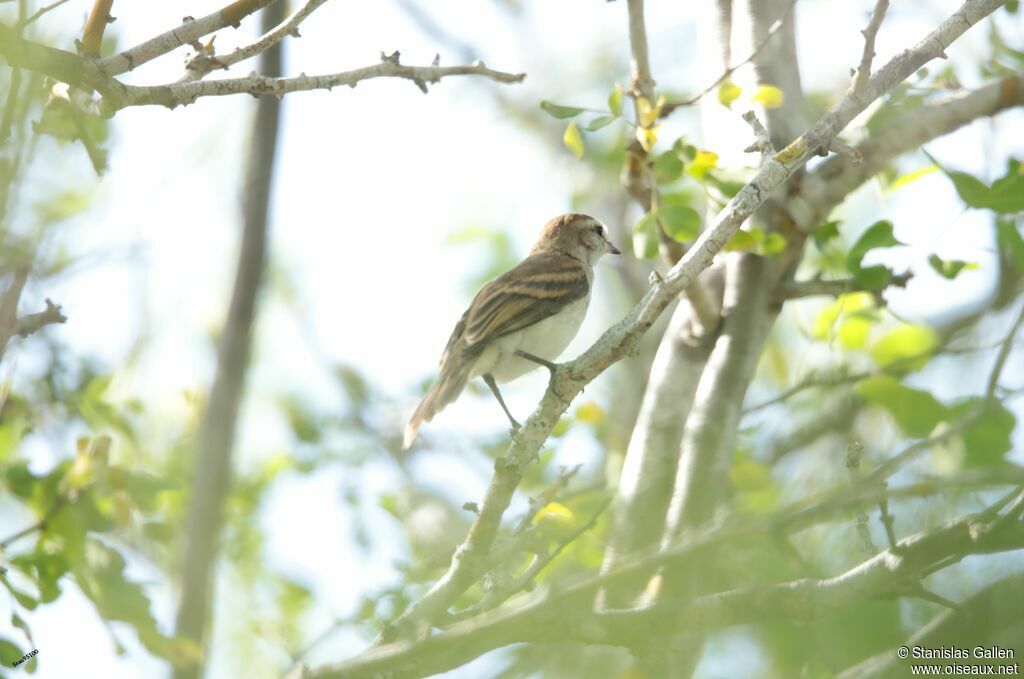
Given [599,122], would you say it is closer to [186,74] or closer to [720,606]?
[186,74]

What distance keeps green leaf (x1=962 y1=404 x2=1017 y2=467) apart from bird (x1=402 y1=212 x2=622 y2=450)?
2.58 m

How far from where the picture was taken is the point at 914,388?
445cm

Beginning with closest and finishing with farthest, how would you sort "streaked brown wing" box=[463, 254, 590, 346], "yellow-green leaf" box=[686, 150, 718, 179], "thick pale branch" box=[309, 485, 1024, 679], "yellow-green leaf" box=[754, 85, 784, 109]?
"thick pale branch" box=[309, 485, 1024, 679] → "yellow-green leaf" box=[754, 85, 784, 109] → "yellow-green leaf" box=[686, 150, 718, 179] → "streaked brown wing" box=[463, 254, 590, 346]

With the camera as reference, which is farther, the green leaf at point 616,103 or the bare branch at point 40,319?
the green leaf at point 616,103

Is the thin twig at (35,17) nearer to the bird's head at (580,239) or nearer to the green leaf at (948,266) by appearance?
the green leaf at (948,266)

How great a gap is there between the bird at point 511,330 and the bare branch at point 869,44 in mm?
2531

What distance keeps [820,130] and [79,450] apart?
11.3ft


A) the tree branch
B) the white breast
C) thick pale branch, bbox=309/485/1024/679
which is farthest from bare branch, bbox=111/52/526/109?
the white breast

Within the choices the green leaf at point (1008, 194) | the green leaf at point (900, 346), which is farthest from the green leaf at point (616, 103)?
the green leaf at point (900, 346)

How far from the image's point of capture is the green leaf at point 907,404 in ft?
14.0

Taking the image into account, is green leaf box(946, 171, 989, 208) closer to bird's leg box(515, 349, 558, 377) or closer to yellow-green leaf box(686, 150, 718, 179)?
yellow-green leaf box(686, 150, 718, 179)

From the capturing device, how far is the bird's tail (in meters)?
5.81

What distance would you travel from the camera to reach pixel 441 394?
5918mm

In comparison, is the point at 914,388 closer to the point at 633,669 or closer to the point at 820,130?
the point at 820,130
